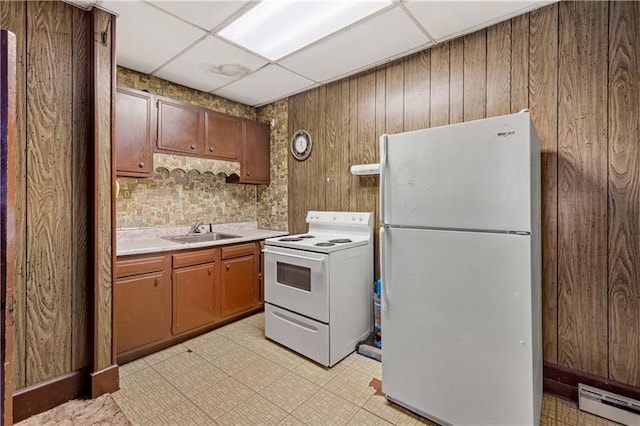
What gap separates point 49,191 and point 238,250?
1565 mm

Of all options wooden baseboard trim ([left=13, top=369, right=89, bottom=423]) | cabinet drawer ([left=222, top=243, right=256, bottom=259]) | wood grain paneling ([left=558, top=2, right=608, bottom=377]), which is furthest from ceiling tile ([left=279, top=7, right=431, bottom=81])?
wooden baseboard trim ([left=13, top=369, right=89, bottom=423])

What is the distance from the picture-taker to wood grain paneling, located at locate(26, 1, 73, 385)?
1.80m

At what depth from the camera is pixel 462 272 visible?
5.21ft

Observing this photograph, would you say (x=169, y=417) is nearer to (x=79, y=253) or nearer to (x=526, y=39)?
(x=79, y=253)

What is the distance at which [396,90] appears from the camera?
107 inches

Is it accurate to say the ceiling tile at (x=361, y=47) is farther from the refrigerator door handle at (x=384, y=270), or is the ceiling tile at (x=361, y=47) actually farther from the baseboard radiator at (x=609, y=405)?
the baseboard radiator at (x=609, y=405)

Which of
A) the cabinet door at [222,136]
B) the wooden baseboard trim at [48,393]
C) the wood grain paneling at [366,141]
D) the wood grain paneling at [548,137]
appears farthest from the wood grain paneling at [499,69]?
the wooden baseboard trim at [48,393]

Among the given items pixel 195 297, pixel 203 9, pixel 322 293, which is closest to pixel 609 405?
pixel 322 293

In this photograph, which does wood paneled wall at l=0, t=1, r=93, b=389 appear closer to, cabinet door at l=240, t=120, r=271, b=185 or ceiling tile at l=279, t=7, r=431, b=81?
ceiling tile at l=279, t=7, r=431, b=81

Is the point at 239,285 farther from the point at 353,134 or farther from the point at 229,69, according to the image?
the point at 229,69

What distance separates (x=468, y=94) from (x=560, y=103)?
0.59 meters

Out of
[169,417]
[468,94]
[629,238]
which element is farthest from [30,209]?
[629,238]

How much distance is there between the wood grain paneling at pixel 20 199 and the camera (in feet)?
5.72

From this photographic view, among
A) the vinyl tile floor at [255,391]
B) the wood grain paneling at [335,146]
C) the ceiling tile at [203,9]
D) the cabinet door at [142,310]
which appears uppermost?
the ceiling tile at [203,9]
